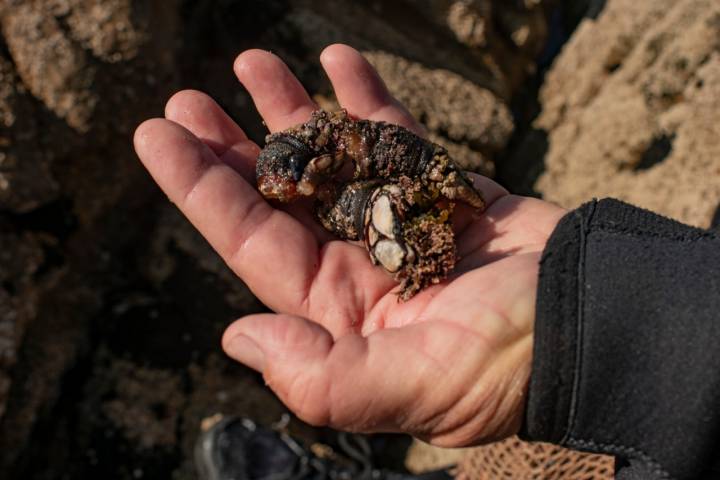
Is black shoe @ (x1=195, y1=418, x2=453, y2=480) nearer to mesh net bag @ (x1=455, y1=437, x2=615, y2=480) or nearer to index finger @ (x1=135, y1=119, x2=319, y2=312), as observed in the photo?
mesh net bag @ (x1=455, y1=437, x2=615, y2=480)

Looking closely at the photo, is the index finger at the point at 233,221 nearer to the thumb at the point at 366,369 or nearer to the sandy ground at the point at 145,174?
the thumb at the point at 366,369

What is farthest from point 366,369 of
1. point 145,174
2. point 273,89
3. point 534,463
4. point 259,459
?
point 145,174

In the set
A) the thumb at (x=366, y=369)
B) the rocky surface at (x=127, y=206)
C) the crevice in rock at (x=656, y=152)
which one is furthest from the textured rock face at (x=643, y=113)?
the thumb at (x=366, y=369)

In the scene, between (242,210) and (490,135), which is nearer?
(242,210)

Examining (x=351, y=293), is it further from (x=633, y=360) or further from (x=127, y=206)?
(x=127, y=206)

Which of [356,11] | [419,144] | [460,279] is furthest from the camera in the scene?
[356,11]

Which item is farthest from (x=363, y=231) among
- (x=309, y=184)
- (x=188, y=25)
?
(x=188, y=25)

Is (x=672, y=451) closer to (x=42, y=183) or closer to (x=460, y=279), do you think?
(x=460, y=279)
